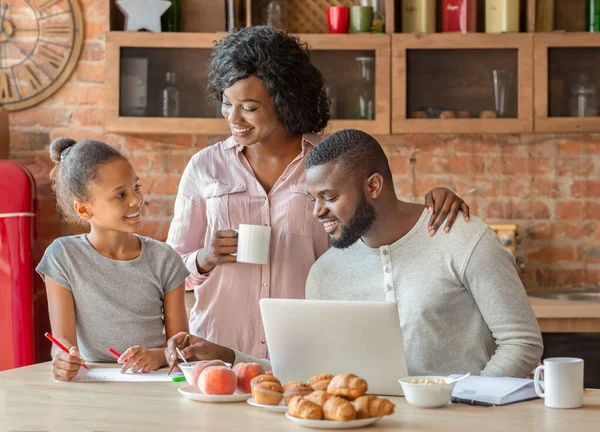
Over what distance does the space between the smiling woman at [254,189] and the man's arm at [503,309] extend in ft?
1.71

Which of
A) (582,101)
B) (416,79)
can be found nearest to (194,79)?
(416,79)

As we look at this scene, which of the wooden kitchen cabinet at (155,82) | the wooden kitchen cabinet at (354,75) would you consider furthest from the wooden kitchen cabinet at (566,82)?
the wooden kitchen cabinet at (155,82)

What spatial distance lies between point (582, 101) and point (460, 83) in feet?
1.60

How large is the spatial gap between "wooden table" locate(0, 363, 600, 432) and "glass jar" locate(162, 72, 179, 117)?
6.62 feet

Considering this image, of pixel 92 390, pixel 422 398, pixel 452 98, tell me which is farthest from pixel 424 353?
pixel 452 98

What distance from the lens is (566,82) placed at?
3.56m

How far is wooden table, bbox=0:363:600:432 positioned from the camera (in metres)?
Answer: 1.47

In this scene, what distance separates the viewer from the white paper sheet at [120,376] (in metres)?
1.88

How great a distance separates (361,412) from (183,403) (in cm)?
37

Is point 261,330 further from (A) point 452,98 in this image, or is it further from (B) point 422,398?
(A) point 452,98

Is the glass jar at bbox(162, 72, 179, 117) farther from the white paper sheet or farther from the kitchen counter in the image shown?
the white paper sheet

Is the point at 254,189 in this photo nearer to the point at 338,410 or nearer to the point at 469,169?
the point at 338,410

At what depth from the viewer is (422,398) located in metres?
1.57

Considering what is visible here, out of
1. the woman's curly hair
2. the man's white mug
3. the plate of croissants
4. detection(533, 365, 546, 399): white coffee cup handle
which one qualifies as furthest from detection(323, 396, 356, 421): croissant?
the woman's curly hair
